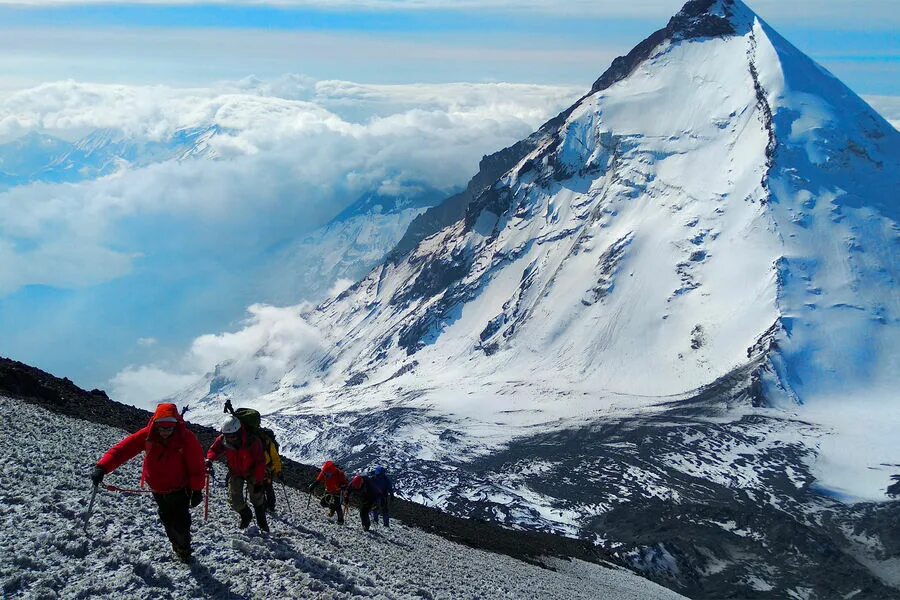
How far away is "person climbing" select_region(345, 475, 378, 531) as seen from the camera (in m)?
32.9

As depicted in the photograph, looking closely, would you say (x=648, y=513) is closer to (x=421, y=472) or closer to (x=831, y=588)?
(x=831, y=588)

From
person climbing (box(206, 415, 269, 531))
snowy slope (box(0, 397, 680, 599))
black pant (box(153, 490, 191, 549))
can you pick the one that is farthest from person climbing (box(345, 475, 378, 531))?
black pant (box(153, 490, 191, 549))

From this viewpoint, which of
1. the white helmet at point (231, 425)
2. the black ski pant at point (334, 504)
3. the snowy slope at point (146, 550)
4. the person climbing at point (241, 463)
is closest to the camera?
the snowy slope at point (146, 550)

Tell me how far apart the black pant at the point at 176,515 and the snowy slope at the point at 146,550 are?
1.88 ft

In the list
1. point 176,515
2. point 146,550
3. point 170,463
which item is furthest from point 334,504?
point 170,463

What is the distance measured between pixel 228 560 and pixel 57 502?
4.62m

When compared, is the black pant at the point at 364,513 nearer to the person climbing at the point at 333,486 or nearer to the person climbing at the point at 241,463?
the person climbing at the point at 333,486

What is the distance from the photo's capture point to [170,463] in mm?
17562

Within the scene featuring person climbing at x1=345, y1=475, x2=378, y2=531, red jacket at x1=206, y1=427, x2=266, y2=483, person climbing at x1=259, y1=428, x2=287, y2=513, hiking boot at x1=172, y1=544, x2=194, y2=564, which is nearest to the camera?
hiking boot at x1=172, y1=544, x2=194, y2=564

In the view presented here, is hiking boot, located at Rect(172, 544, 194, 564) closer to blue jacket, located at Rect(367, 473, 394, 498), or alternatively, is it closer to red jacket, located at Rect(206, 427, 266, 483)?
red jacket, located at Rect(206, 427, 266, 483)

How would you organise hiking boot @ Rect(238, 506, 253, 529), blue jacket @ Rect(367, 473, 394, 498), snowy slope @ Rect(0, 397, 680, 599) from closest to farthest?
snowy slope @ Rect(0, 397, 680, 599)
hiking boot @ Rect(238, 506, 253, 529)
blue jacket @ Rect(367, 473, 394, 498)

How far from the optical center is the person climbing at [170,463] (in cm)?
1741

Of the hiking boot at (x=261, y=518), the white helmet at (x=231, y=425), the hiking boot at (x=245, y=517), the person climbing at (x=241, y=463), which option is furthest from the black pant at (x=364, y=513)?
the white helmet at (x=231, y=425)

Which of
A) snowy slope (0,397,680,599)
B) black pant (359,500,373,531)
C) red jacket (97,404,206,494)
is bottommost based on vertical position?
snowy slope (0,397,680,599)
